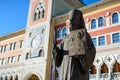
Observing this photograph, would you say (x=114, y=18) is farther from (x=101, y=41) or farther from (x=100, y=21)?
(x=101, y=41)

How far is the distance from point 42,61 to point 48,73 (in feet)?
5.29

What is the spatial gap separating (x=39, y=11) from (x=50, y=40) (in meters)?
5.07

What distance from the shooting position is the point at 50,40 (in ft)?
84.4

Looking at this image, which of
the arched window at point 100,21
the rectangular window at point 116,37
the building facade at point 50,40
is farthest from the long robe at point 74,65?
the arched window at point 100,21

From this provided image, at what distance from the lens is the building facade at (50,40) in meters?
20.1

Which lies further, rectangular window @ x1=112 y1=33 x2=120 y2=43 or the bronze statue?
rectangular window @ x1=112 y1=33 x2=120 y2=43

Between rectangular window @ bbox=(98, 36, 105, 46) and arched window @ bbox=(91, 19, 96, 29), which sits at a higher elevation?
arched window @ bbox=(91, 19, 96, 29)

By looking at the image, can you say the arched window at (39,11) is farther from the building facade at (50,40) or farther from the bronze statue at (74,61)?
the bronze statue at (74,61)

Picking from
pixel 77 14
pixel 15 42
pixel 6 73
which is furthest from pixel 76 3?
pixel 77 14

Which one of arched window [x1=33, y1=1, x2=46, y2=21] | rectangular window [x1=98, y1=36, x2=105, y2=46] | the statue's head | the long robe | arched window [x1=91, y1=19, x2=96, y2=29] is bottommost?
the long robe

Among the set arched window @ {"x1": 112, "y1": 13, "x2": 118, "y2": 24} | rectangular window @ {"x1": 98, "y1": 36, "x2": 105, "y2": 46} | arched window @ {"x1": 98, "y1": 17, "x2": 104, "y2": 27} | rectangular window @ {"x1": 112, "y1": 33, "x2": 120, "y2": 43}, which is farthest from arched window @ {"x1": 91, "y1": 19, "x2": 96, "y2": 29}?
rectangular window @ {"x1": 112, "y1": 33, "x2": 120, "y2": 43}

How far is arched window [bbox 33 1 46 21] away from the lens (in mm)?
28022

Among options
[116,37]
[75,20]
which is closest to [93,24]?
[116,37]

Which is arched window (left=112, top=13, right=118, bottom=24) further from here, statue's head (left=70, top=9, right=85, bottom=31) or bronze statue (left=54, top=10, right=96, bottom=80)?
bronze statue (left=54, top=10, right=96, bottom=80)
